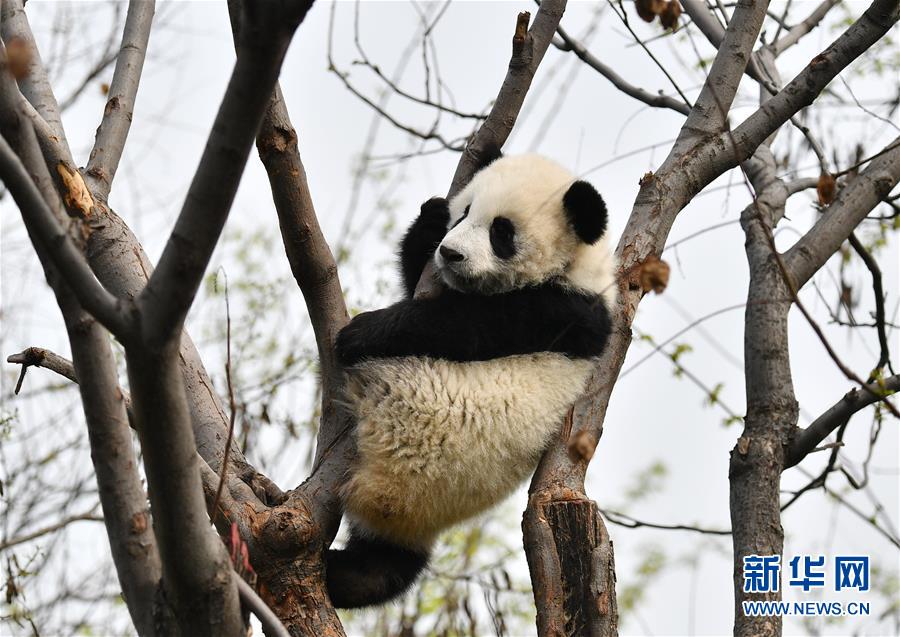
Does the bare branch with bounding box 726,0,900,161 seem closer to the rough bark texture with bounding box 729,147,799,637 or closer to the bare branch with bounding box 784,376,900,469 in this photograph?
the rough bark texture with bounding box 729,147,799,637

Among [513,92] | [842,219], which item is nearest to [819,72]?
[842,219]

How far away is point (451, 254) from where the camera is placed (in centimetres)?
391

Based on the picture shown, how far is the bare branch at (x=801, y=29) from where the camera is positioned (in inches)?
213

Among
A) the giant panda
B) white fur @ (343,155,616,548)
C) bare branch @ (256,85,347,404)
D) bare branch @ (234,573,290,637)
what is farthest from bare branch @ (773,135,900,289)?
bare branch @ (234,573,290,637)

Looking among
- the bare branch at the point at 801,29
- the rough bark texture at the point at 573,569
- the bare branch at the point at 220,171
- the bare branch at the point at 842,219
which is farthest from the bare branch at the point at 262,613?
the bare branch at the point at 801,29

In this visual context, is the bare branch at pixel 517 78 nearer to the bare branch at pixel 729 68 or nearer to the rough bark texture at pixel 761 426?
the bare branch at pixel 729 68

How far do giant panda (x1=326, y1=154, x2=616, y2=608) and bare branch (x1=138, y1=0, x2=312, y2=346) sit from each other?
163cm

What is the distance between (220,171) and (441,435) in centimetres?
201

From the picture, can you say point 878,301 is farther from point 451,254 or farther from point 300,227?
point 300,227

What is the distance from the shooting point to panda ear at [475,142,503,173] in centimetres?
412

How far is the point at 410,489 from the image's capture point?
3.57m

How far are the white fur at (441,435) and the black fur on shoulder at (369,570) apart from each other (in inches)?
2.8

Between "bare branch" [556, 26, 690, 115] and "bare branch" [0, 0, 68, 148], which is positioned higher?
"bare branch" [556, 26, 690, 115]

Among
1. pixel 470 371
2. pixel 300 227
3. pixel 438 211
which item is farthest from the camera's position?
pixel 438 211
